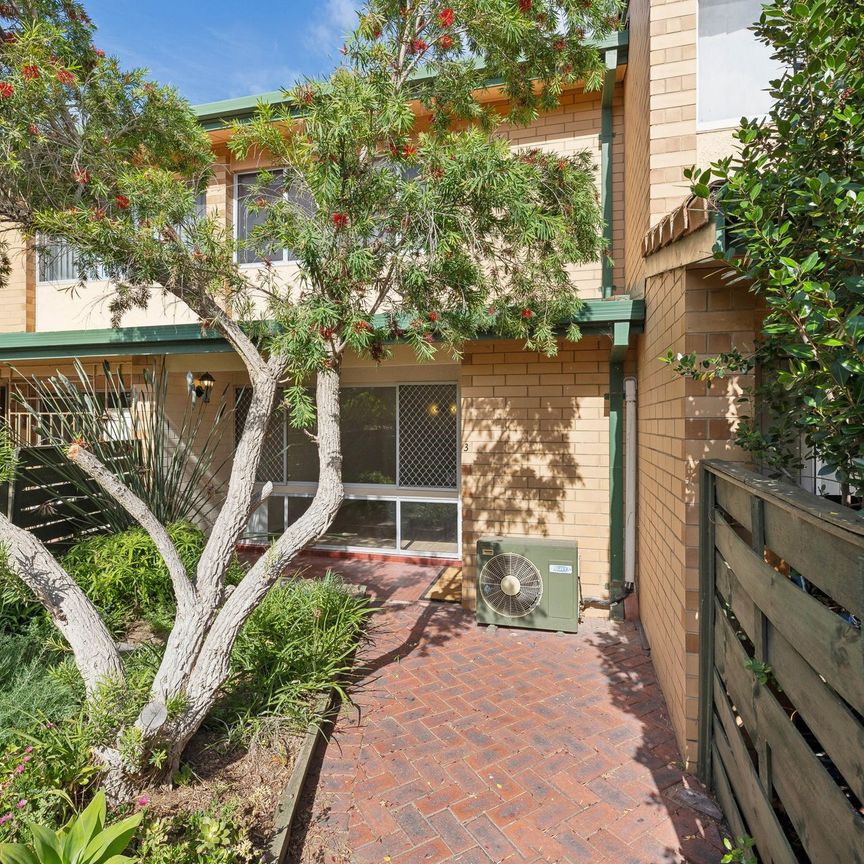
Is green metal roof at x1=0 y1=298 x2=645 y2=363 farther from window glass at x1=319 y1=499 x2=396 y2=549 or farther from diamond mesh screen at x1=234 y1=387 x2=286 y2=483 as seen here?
window glass at x1=319 y1=499 x2=396 y2=549

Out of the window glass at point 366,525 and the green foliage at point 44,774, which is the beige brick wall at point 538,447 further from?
the green foliage at point 44,774

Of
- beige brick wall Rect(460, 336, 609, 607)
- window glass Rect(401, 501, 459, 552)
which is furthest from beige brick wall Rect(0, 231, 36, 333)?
beige brick wall Rect(460, 336, 609, 607)

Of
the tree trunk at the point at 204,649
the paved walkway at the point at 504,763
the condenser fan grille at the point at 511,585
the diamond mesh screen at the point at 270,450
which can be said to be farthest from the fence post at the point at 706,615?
the diamond mesh screen at the point at 270,450

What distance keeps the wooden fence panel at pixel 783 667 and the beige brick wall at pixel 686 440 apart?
0.16 metres

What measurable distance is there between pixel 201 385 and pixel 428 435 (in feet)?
11.0

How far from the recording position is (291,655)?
383cm

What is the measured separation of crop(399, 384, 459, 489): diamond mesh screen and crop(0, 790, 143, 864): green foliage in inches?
221

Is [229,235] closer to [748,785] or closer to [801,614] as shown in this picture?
[801,614]

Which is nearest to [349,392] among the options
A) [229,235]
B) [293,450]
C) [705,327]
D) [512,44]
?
[293,450]

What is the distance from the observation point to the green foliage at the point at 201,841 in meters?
1.99

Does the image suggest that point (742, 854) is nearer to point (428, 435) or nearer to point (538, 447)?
point (538, 447)

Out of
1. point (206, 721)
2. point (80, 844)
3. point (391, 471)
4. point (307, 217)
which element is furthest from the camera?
point (391, 471)

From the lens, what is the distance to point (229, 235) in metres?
4.02

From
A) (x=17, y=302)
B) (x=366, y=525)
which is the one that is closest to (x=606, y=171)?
(x=366, y=525)
